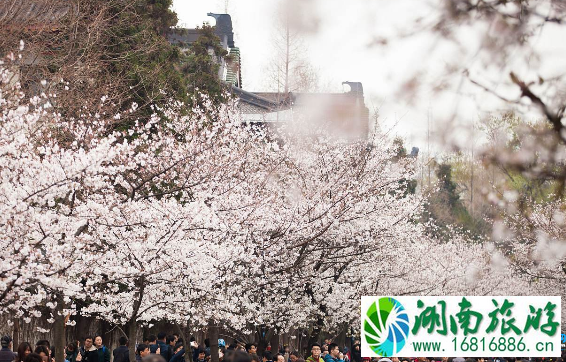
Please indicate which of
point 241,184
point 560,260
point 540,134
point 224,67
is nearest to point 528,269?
Answer: point 560,260

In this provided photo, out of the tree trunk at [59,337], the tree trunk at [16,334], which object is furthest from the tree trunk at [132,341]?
the tree trunk at [16,334]

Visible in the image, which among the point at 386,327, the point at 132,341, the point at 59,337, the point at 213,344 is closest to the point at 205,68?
the point at 213,344

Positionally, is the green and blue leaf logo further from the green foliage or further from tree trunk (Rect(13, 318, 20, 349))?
the green foliage

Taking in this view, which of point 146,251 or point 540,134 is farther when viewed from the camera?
point 146,251

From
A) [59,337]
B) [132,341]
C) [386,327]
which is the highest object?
[386,327]

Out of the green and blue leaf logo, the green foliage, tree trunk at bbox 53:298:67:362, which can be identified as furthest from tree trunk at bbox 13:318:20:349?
the green foliage

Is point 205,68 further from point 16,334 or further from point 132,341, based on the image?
point 132,341

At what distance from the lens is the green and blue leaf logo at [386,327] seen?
12680mm

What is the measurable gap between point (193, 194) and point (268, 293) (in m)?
4.17

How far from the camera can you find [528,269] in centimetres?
3650

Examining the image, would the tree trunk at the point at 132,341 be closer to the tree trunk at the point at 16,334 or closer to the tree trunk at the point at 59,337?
the tree trunk at the point at 59,337

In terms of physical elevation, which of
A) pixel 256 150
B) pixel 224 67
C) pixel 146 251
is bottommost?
pixel 146 251

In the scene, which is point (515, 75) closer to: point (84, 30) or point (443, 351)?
point (443, 351)

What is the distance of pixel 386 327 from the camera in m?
13.0
